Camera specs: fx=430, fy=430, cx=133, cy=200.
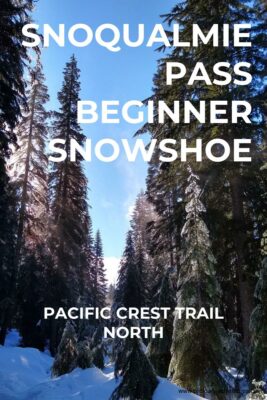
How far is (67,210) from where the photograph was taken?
31.2m

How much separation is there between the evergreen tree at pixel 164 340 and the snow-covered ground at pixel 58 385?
1.39 m

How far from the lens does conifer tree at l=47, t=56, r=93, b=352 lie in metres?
28.9

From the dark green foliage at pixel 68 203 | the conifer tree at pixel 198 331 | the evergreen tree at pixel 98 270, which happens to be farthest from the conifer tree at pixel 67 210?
the evergreen tree at pixel 98 270

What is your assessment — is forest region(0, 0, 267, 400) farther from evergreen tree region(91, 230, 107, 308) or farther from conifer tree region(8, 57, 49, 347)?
evergreen tree region(91, 230, 107, 308)

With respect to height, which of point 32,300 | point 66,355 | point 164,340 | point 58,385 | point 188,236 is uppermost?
point 188,236

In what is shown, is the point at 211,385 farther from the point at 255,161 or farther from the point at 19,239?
the point at 19,239

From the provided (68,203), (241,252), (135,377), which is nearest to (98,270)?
(68,203)

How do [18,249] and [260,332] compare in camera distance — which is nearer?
[260,332]

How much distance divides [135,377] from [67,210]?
22921 millimetres

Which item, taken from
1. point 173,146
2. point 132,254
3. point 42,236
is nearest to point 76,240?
point 42,236

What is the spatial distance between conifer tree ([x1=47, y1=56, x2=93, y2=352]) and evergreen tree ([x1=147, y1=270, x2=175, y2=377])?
640 inches

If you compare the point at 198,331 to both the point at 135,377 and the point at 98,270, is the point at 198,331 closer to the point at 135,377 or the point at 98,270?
the point at 135,377

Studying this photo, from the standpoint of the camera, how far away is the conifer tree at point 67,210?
94.7 feet

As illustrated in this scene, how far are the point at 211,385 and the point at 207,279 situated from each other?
100.0 inches
